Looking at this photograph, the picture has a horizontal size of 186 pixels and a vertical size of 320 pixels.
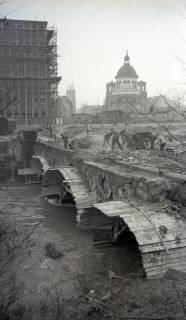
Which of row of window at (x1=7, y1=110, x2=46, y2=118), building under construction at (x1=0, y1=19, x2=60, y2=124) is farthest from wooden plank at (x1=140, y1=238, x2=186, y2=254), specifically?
row of window at (x1=7, y1=110, x2=46, y2=118)

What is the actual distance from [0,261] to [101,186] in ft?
16.9

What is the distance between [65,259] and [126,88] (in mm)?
65153

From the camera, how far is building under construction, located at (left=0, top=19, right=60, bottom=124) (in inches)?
2062

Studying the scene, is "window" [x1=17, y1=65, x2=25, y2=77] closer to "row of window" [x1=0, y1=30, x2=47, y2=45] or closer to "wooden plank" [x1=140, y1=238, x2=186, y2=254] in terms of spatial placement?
"row of window" [x1=0, y1=30, x2=47, y2=45]

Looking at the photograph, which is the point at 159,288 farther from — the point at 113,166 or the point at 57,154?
the point at 57,154

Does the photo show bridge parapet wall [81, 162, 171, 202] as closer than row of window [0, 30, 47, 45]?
Yes

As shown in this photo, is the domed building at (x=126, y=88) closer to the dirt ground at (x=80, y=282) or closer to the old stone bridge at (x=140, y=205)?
the old stone bridge at (x=140, y=205)

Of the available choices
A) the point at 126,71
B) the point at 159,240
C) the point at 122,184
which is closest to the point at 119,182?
the point at 122,184

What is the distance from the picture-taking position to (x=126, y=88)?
75.6 m

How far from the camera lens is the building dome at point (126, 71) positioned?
2992 inches

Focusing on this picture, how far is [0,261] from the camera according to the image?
13.1 metres

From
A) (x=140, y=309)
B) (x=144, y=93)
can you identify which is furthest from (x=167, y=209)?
(x=144, y=93)

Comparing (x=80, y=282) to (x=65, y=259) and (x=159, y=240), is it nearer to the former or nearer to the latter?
(x=65, y=259)

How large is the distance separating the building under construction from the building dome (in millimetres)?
23979
